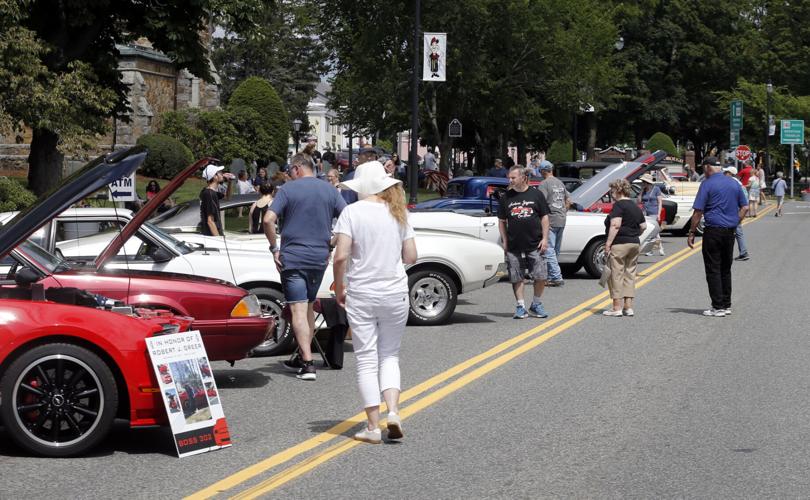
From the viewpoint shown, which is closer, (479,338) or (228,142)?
(479,338)

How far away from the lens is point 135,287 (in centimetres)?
888

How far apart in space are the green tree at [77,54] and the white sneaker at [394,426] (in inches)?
684

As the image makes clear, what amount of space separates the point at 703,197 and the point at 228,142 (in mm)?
40286

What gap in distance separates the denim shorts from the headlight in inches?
34.8

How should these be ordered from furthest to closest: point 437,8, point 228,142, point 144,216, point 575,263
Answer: point 228,142
point 437,8
point 575,263
point 144,216

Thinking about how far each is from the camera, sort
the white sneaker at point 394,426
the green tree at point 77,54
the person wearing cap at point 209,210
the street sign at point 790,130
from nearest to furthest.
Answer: the white sneaker at point 394,426
the person wearing cap at point 209,210
the green tree at point 77,54
the street sign at point 790,130

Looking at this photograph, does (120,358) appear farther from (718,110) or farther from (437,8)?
(718,110)

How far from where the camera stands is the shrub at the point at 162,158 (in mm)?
44625

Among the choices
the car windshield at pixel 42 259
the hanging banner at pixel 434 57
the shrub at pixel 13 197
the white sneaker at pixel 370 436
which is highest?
the hanging banner at pixel 434 57

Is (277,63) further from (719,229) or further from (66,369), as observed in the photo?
(66,369)

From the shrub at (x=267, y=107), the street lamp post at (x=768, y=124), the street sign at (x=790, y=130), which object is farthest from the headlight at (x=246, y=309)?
the street sign at (x=790, y=130)

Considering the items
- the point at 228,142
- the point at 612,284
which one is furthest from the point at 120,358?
the point at 228,142

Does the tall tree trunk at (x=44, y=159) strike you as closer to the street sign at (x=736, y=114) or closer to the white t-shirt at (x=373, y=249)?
the white t-shirt at (x=373, y=249)

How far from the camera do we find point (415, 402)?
8.96 metres
